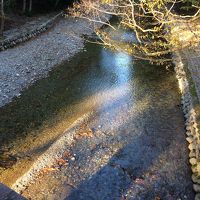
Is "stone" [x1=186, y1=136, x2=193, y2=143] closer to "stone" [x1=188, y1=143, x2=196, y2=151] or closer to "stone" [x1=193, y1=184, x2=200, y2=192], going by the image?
"stone" [x1=188, y1=143, x2=196, y2=151]

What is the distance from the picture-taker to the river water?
10984mm

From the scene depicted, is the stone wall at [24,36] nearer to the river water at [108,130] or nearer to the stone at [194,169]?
the river water at [108,130]

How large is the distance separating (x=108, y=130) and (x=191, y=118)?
3.13 m

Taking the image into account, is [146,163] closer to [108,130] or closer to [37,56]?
[108,130]

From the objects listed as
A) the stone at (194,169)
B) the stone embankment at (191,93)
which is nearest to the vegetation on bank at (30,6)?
the stone embankment at (191,93)

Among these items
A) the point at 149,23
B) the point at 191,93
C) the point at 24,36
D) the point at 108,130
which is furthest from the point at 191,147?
the point at 24,36

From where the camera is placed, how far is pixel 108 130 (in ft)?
45.6

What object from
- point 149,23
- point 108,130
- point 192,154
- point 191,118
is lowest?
point 108,130

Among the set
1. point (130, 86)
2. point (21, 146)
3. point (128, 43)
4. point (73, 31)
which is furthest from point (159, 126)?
point (73, 31)

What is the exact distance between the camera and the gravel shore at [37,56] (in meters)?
17.5

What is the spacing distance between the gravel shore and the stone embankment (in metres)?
6.60

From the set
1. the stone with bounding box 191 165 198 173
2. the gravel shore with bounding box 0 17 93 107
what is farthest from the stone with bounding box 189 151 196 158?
the gravel shore with bounding box 0 17 93 107

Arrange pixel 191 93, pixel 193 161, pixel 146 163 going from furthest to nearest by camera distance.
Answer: pixel 191 93, pixel 146 163, pixel 193 161

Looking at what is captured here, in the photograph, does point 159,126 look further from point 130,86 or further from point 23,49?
point 23,49
